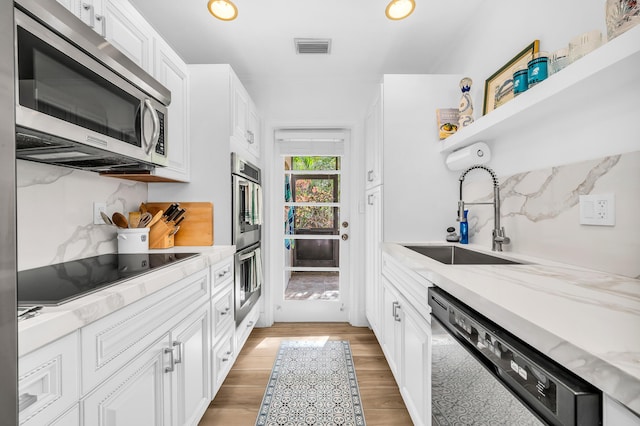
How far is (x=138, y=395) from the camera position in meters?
1.00

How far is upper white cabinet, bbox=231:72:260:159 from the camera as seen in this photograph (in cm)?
212

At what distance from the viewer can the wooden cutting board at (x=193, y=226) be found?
2.00m

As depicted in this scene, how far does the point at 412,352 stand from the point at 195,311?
104cm

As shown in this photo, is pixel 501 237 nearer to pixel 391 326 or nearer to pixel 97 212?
pixel 391 326

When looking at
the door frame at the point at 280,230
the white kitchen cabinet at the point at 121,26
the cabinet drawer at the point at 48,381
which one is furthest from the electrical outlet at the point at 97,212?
the door frame at the point at 280,230

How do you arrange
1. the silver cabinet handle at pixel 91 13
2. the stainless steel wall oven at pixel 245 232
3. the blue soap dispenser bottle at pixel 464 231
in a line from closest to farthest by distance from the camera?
the silver cabinet handle at pixel 91 13 → the blue soap dispenser bottle at pixel 464 231 → the stainless steel wall oven at pixel 245 232

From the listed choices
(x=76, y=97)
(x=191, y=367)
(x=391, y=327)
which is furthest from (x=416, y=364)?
(x=76, y=97)

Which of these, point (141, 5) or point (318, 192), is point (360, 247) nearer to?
point (318, 192)

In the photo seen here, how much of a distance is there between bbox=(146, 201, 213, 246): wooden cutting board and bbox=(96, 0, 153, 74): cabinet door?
0.84 m

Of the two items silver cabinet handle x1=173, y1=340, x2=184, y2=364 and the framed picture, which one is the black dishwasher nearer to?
silver cabinet handle x1=173, y1=340, x2=184, y2=364

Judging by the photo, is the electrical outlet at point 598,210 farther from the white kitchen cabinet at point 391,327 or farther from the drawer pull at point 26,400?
the drawer pull at point 26,400

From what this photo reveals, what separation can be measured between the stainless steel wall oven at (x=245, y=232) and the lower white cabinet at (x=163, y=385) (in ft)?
1.98

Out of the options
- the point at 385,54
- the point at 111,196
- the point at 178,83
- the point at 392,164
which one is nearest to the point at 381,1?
the point at 385,54

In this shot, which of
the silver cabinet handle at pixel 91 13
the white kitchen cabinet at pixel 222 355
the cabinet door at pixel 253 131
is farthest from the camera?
the cabinet door at pixel 253 131
